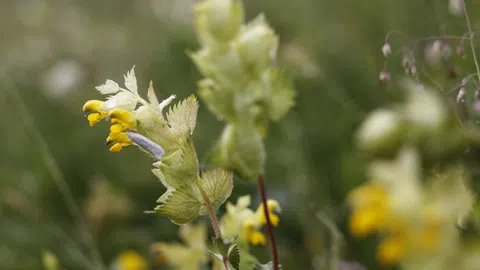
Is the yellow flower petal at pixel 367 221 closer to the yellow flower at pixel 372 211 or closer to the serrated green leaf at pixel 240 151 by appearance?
the yellow flower at pixel 372 211

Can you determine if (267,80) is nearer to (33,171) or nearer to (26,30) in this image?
(33,171)

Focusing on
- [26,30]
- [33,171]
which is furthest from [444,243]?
[26,30]

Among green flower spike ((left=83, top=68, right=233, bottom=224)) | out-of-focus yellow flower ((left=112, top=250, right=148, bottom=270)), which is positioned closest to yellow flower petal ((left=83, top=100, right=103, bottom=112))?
green flower spike ((left=83, top=68, right=233, bottom=224))

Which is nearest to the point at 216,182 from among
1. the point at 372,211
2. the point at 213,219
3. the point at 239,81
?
the point at 213,219

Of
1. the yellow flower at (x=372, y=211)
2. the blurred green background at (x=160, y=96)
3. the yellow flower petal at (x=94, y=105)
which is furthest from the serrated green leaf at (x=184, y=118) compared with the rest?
the blurred green background at (x=160, y=96)

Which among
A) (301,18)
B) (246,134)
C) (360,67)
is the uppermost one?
(301,18)

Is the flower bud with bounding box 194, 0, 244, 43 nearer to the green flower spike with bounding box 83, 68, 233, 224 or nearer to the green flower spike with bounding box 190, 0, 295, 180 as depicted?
the green flower spike with bounding box 190, 0, 295, 180

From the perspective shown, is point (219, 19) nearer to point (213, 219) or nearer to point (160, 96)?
point (213, 219)
